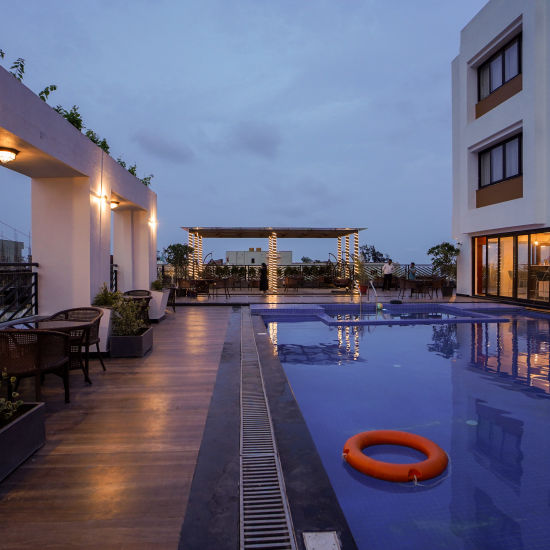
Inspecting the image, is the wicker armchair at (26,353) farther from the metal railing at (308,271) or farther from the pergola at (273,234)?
the metal railing at (308,271)

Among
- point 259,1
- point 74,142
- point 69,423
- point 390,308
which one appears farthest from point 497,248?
point 259,1

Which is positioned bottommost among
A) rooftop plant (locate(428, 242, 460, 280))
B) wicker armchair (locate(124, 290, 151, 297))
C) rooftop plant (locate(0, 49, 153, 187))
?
wicker armchair (locate(124, 290, 151, 297))

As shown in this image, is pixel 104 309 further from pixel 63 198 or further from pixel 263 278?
pixel 263 278

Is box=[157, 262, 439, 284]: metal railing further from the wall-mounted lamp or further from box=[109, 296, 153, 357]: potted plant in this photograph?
the wall-mounted lamp

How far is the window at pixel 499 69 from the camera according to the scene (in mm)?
11672

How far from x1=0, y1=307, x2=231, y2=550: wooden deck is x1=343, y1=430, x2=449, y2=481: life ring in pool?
111cm

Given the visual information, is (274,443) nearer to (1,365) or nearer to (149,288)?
(1,365)

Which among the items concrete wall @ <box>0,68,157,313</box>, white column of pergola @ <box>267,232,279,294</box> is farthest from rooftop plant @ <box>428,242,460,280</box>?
concrete wall @ <box>0,68,157,313</box>

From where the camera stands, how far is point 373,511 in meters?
2.43

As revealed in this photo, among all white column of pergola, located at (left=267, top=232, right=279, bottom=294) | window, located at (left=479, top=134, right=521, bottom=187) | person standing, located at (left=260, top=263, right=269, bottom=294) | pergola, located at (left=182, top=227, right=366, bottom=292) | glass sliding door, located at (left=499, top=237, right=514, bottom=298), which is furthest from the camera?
white column of pergola, located at (left=267, top=232, right=279, bottom=294)

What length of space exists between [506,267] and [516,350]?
687 cm

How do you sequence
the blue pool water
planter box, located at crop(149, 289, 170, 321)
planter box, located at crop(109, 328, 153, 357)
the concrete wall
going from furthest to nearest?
planter box, located at crop(149, 289, 170, 321) < planter box, located at crop(109, 328, 153, 357) < the concrete wall < the blue pool water

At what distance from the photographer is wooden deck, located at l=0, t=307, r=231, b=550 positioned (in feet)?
6.19

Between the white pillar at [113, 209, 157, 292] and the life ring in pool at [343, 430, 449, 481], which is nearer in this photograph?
the life ring in pool at [343, 430, 449, 481]
